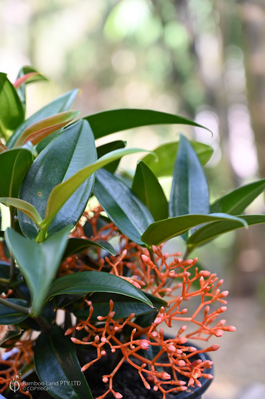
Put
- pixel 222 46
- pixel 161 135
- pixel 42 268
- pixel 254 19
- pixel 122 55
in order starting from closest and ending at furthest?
pixel 42 268 → pixel 254 19 → pixel 222 46 → pixel 161 135 → pixel 122 55

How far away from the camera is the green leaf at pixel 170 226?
0.27m

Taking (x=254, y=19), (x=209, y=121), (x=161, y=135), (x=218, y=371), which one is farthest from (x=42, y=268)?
(x=161, y=135)

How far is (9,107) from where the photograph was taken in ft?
1.31

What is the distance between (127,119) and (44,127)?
0.09 m

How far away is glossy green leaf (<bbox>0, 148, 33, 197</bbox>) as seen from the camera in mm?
275

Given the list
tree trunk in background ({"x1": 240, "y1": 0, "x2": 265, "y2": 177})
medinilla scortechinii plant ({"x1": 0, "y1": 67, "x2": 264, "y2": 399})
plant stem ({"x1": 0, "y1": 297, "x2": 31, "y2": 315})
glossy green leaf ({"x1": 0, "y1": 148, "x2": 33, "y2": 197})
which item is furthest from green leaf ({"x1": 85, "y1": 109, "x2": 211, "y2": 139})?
tree trunk in background ({"x1": 240, "y1": 0, "x2": 265, "y2": 177})

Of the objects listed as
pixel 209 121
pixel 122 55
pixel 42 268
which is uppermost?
pixel 122 55

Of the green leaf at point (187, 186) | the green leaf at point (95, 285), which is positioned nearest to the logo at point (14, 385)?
the green leaf at point (95, 285)

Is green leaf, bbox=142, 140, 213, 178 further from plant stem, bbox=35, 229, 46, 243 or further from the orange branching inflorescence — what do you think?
plant stem, bbox=35, 229, 46, 243

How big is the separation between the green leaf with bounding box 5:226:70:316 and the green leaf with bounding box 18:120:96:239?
0.24 feet

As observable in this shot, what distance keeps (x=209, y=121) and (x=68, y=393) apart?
2378 mm

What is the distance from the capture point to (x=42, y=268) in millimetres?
173

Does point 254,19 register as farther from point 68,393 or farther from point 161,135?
point 161,135

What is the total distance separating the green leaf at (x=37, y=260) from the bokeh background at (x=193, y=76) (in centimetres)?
29
